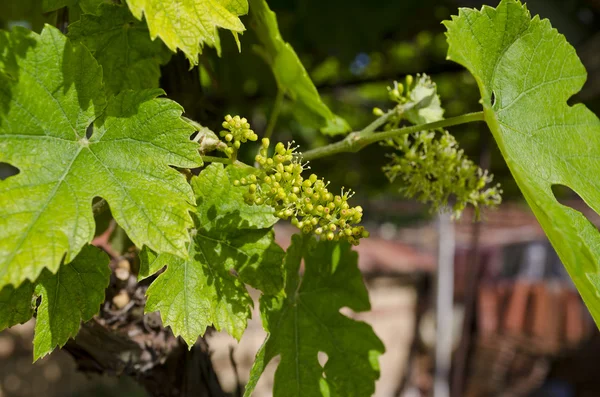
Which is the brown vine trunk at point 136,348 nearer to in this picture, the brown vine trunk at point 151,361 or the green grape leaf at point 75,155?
the brown vine trunk at point 151,361

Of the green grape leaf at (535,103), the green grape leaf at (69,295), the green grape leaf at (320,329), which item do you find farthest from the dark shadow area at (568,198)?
the green grape leaf at (69,295)

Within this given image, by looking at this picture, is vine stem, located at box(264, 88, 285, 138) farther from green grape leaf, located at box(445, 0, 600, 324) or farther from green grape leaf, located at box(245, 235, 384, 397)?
green grape leaf, located at box(445, 0, 600, 324)

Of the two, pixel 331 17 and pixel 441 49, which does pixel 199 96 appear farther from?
pixel 441 49

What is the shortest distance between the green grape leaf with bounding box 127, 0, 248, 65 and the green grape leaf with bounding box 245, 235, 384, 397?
0.34 m

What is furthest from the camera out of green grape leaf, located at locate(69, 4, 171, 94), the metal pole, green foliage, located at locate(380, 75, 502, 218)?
the metal pole

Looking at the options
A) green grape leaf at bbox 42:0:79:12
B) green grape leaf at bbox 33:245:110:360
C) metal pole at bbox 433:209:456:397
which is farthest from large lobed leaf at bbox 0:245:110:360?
metal pole at bbox 433:209:456:397

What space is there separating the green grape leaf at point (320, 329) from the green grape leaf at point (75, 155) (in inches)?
10.8

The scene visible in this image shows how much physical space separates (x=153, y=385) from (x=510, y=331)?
660 centimetres

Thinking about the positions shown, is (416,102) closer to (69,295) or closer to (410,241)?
(69,295)

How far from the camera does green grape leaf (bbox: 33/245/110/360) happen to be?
0.70 m

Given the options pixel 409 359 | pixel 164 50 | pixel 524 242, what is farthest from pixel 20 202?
pixel 524 242

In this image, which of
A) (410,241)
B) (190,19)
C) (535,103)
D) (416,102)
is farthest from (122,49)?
(410,241)

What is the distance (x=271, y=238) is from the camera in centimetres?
79

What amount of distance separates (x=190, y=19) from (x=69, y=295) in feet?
1.19
